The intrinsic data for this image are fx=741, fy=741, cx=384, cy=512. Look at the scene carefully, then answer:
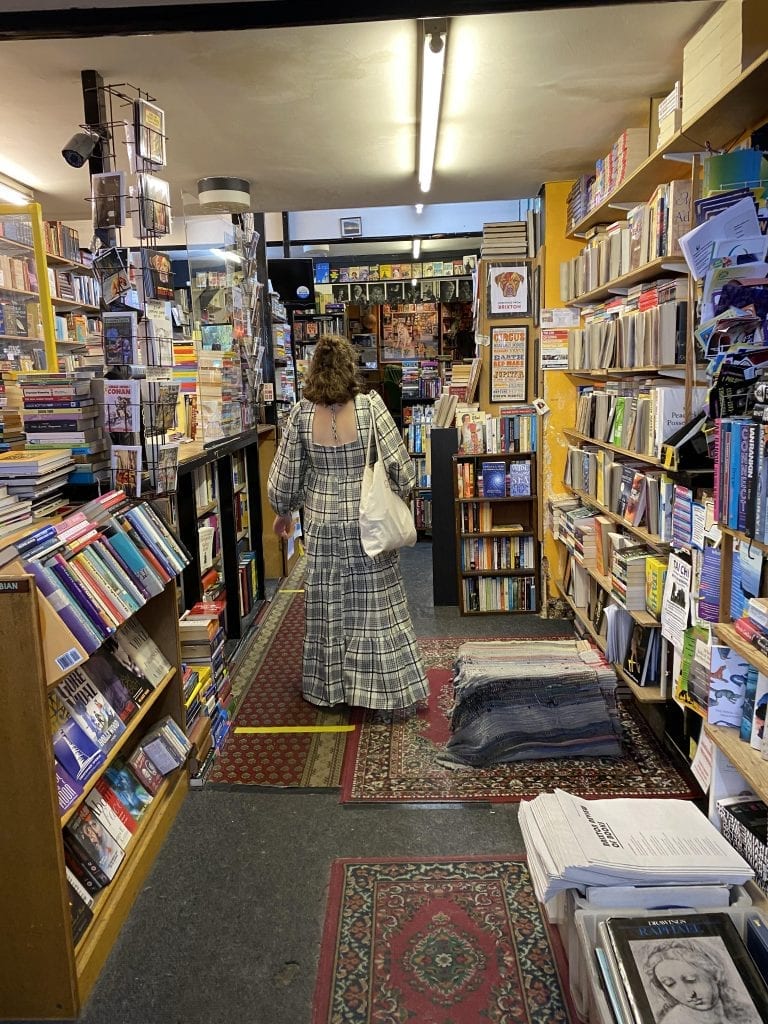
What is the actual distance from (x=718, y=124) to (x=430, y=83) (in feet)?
3.95

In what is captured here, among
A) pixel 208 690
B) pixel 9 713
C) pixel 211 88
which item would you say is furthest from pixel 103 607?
pixel 211 88

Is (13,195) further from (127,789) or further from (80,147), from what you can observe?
(127,789)

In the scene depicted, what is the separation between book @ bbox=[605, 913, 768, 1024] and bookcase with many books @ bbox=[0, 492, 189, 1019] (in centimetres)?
136

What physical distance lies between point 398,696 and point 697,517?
158 cm

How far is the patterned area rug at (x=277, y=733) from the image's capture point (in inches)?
121

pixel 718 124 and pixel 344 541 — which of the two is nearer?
pixel 718 124

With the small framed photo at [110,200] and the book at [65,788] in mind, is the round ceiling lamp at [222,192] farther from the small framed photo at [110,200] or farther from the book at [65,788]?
the book at [65,788]

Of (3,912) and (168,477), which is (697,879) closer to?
(3,912)

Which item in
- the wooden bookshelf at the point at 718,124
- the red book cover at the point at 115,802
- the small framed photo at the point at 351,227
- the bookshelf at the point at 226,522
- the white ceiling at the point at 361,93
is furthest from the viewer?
the small framed photo at the point at 351,227

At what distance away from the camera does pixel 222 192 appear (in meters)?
4.73

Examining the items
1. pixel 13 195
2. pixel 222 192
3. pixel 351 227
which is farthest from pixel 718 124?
pixel 351 227

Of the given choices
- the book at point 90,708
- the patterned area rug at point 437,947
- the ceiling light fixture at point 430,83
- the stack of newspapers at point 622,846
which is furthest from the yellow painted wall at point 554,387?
the book at point 90,708

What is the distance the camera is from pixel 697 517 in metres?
2.58

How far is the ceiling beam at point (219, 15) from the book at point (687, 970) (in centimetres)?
233
